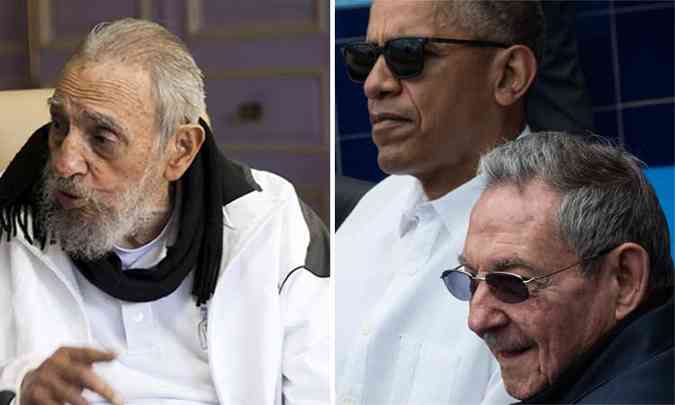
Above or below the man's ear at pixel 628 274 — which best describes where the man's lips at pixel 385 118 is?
above

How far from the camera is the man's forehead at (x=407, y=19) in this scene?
2023mm

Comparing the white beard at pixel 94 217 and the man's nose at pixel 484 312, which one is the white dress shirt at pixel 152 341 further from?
the man's nose at pixel 484 312

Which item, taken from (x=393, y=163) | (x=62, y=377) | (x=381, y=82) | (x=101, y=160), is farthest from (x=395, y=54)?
(x=62, y=377)

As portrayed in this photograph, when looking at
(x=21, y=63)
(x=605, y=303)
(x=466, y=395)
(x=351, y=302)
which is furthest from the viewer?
(x=21, y=63)

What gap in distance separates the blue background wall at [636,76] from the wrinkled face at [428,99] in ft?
0.65

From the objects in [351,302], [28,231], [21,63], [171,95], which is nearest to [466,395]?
[351,302]

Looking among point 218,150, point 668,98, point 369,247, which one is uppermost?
point 668,98

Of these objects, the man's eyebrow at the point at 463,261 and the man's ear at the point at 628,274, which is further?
the man's eyebrow at the point at 463,261

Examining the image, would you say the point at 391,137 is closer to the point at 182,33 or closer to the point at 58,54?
the point at 182,33

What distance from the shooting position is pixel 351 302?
2162mm

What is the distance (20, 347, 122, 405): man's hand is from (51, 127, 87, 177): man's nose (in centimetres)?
39

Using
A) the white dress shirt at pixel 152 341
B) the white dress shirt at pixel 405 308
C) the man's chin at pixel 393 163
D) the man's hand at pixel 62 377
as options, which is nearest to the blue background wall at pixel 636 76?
the white dress shirt at pixel 405 308

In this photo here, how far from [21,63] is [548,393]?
52.9 inches

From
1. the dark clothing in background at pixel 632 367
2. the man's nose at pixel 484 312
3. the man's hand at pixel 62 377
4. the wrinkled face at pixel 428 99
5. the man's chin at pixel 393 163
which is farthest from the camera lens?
the man's hand at pixel 62 377
